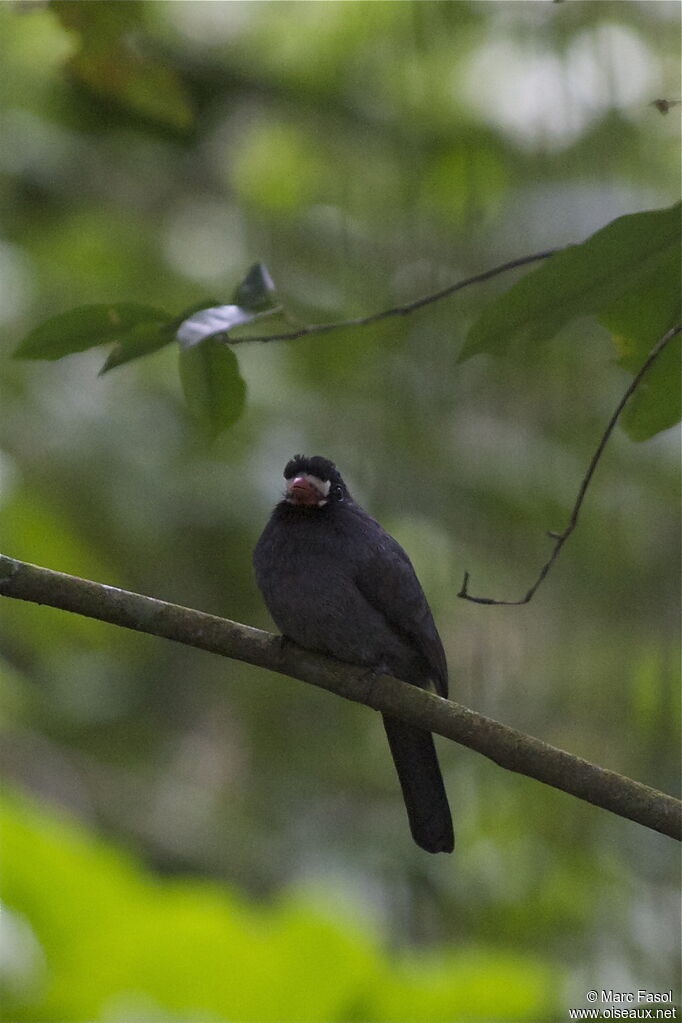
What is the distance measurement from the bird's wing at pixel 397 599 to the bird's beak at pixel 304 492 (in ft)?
→ 0.71

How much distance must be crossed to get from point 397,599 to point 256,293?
0.95 metres

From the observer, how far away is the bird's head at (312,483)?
3006 mm

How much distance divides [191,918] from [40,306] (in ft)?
11.1

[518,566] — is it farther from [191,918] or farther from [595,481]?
[191,918]

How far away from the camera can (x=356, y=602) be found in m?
2.88

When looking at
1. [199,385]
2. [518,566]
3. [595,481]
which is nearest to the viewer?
[199,385]

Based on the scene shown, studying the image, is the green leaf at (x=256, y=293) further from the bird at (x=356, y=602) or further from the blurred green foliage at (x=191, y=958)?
the blurred green foliage at (x=191, y=958)

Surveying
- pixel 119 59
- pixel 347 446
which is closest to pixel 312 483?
pixel 119 59

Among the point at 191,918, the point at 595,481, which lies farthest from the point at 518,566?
the point at 191,918

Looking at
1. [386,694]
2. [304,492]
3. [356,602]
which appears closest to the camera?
[386,694]

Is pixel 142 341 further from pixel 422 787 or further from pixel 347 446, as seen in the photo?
pixel 347 446

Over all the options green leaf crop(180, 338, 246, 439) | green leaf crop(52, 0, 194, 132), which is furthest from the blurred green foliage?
green leaf crop(52, 0, 194, 132)

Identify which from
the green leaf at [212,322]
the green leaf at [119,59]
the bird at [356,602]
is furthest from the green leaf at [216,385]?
the green leaf at [119,59]

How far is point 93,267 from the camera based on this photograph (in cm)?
537
